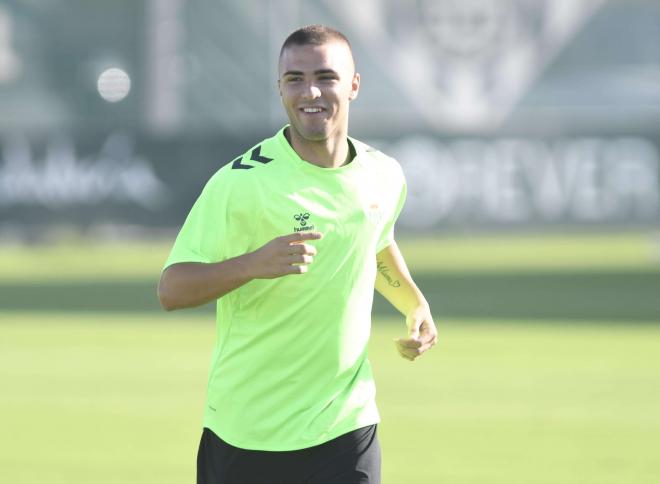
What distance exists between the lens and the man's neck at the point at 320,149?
549 cm

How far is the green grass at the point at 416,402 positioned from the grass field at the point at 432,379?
19 millimetres

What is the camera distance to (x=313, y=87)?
5371 mm

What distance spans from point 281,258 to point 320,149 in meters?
0.62

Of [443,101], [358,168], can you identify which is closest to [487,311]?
[358,168]

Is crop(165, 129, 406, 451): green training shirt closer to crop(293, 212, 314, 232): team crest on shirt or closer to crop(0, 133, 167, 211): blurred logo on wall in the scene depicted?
crop(293, 212, 314, 232): team crest on shirt

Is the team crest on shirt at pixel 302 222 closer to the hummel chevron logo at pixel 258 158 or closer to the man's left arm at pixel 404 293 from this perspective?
the hummel chevron logo at pixel 258 158

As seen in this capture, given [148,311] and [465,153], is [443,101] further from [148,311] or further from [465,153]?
[148,311]

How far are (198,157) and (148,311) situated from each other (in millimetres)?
6957

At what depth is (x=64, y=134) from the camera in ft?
81.9

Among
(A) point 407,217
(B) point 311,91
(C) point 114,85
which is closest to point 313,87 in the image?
(B) point 311,91

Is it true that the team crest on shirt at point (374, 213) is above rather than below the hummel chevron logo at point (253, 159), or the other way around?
below

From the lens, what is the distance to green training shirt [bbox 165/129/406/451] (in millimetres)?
5324

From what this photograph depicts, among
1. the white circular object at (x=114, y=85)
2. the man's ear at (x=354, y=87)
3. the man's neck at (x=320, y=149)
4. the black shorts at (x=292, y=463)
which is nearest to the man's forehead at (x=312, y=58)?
the man's ear at (x=354, y=87)

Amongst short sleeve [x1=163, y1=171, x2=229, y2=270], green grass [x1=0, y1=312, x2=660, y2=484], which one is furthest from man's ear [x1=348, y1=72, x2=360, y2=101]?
green grass [x1=0, y1=312, x2=660, y2=484]
